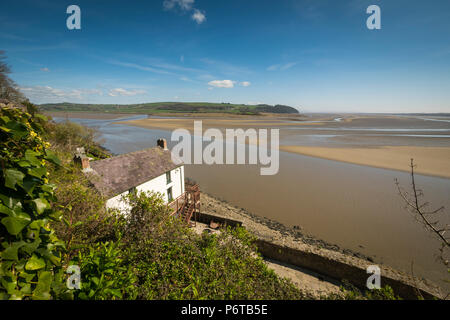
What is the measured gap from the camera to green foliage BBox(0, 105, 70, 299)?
71.9 inches

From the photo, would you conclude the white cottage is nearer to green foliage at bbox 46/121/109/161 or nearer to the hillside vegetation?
the hillside vegetation

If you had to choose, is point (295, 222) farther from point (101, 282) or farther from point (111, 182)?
point (101, 282)

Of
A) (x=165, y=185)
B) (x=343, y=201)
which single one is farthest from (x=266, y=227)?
(x=165, y=185)

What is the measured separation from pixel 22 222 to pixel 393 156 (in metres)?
35.4

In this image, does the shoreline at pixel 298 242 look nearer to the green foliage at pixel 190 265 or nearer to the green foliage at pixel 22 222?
the green foliage at pixel 190 265

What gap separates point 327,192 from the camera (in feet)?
58.4

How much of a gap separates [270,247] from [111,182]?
1006 cm

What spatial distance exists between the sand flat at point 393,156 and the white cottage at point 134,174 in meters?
21.7

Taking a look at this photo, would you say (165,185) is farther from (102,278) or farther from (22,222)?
(22,222)

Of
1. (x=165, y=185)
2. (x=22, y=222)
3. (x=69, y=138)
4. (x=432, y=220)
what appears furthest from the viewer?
(x=69, y=138)

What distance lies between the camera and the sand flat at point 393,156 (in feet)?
73.8

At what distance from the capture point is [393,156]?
26.5 meters

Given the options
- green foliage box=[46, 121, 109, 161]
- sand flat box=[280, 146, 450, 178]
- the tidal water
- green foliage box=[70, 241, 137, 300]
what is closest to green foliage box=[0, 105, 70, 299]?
green foliage box=[70, 241, 137, 300]

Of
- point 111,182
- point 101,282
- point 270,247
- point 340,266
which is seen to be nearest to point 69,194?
point 101,282
